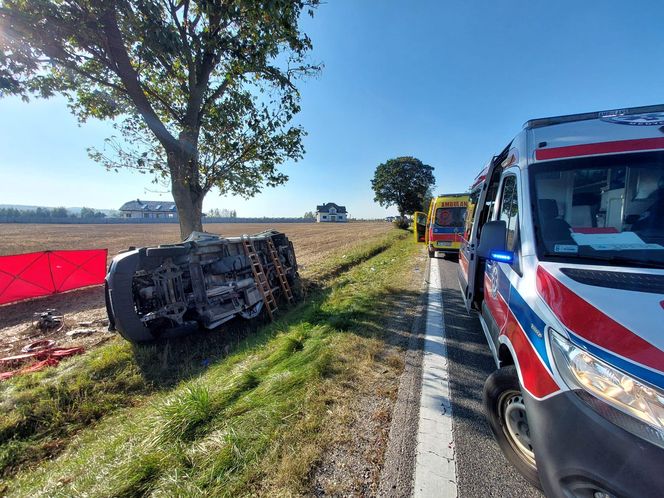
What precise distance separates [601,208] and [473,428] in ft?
6.98

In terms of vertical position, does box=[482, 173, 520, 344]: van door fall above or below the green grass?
above

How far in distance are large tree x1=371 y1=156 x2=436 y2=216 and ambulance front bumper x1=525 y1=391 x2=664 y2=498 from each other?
41383mm

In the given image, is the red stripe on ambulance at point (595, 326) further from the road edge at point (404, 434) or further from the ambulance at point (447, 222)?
the ambulance at point (447, 222)

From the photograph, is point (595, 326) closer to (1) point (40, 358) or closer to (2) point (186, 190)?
(1) point (40, 358)

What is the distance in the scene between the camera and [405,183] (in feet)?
135

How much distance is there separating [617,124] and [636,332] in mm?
2014

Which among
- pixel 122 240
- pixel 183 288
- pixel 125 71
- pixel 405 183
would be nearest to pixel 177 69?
pixel 125 71

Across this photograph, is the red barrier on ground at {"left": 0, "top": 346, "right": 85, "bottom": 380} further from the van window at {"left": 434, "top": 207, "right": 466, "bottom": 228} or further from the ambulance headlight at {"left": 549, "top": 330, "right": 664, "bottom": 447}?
the van window at {"left": 434, "top": 207, "right": 466, "bottom": 228}

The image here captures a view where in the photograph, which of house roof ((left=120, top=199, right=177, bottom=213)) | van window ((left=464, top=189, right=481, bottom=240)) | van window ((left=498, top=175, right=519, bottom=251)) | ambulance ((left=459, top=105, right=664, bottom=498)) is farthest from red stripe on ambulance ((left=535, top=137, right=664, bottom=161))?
house roof ((left=120, top=199, right=177, bottom=213))

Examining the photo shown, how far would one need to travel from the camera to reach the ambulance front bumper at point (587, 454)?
3.56 feet

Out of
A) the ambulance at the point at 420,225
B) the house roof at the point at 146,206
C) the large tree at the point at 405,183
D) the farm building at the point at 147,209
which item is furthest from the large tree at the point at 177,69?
the house roof at the point at 146,206

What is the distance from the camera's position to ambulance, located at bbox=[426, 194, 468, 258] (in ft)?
37.0

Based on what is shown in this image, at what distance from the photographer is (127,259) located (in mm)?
4363

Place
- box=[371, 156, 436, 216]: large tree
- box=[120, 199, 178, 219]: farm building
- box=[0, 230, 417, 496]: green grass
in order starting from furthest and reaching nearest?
box=[120, 199, 178, 219]: farm building < box=[371, 156, 436, 216]: large tree < box=[0, 230, 417, 496]: green grass
